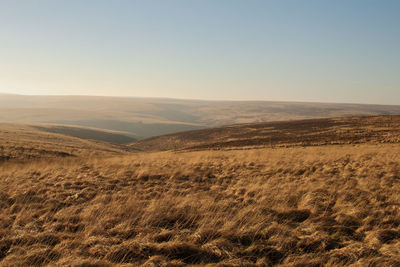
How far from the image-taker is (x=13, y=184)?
8.02 m

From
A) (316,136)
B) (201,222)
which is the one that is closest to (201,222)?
(201,222)

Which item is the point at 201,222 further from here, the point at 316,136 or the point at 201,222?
the point at 316,136

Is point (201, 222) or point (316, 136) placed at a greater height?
point (201, 222)

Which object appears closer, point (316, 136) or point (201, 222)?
point (201, 222)

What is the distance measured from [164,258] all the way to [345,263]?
285cm

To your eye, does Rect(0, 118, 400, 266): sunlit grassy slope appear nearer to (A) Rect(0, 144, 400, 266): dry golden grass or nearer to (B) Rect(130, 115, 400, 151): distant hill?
(A) Rect(0, 144, 400, 266): dry golden grass

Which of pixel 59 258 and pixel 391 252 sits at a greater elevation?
pixel 391 252

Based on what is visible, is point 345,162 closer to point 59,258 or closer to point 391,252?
point 391,252

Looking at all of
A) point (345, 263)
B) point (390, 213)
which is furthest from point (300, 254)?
point (390, 213)

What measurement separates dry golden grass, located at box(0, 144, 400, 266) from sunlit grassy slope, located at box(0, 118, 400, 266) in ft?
0.06

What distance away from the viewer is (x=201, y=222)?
4895 mm

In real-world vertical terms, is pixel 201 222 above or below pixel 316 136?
above

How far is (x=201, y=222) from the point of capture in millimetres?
4895

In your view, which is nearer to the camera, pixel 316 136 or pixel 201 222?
pixel 201 222
